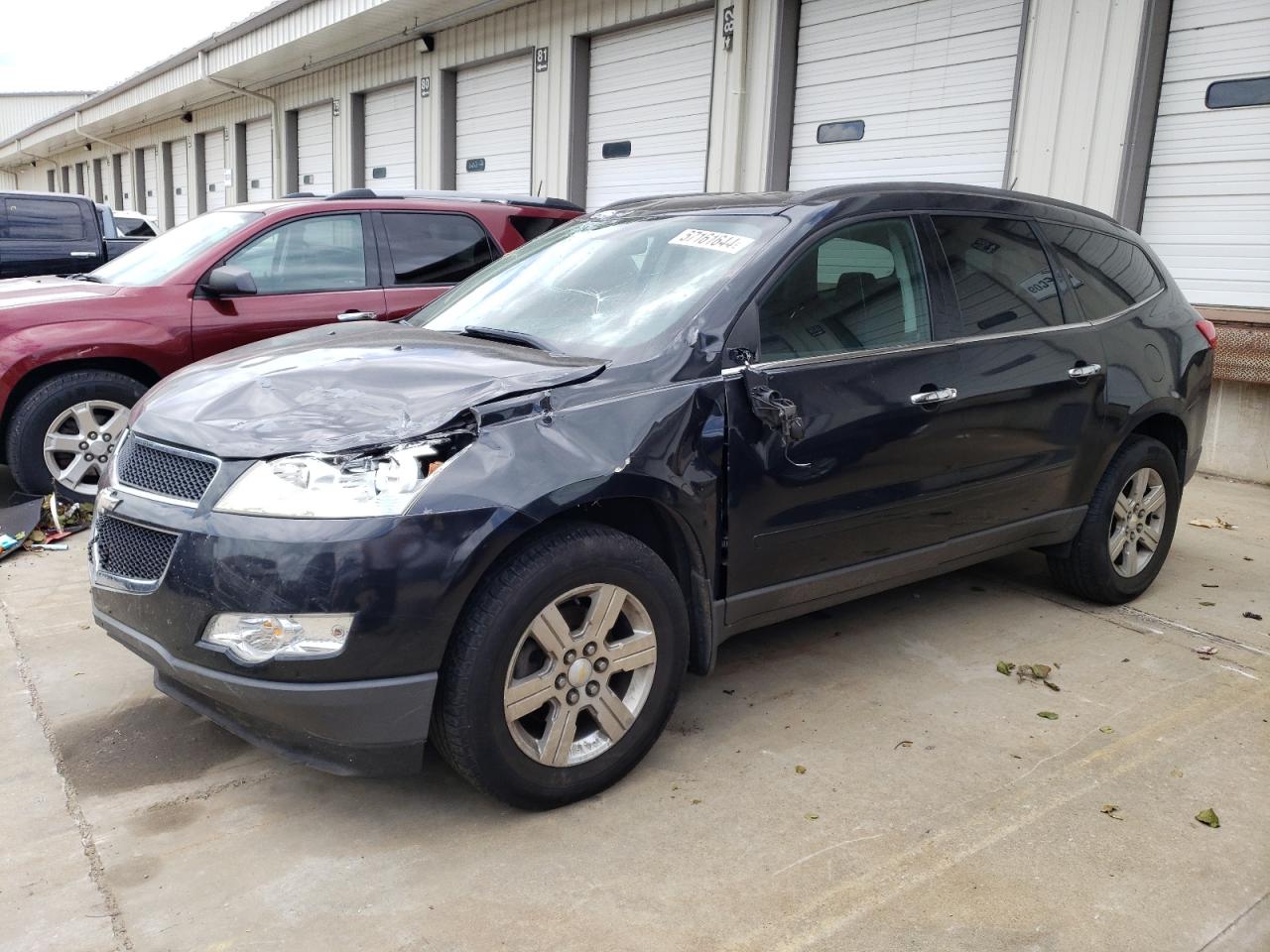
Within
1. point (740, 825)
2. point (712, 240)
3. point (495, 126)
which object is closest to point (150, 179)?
point (495, 126)

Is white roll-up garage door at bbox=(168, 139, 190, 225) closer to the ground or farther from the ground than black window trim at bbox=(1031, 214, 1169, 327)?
farther from the ground

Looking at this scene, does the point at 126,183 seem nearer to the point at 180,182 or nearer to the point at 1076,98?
the point at 180,182

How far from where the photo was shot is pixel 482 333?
3.61m

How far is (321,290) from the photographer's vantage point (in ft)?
21.2

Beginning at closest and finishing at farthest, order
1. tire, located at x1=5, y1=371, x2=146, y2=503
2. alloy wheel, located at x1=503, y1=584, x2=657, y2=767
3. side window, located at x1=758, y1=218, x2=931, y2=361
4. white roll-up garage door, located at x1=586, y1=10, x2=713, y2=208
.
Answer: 1. alloy wheel, located at x1=503, y1=584, x2=657, y2=767
2. side window, located at x1=758, y1=218, x2=931, y2=361
3. tire, located at x1=5, y1=371, x2=146, y2=503
4. white roll-up garage door, located at x1=586, y1=10, x2=713, y2=208

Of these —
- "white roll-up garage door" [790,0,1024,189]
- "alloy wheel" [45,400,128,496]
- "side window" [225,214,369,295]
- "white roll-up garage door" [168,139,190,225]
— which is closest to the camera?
"alloy wheel" [45,400,128,496]

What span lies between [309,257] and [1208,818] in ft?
18.4

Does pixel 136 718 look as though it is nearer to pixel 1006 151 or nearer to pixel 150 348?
pixel 150 348

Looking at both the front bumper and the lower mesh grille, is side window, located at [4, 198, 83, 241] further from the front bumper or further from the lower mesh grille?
the front bumper

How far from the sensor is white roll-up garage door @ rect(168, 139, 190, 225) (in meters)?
24.6

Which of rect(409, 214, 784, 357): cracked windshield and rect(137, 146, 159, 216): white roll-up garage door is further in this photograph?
rect(137, 146, 159, 216): white roll-up garage door

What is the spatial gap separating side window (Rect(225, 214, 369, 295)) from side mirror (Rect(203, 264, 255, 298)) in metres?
0.30

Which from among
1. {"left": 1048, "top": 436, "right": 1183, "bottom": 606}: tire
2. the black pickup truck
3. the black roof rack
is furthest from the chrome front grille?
the black pickup truck

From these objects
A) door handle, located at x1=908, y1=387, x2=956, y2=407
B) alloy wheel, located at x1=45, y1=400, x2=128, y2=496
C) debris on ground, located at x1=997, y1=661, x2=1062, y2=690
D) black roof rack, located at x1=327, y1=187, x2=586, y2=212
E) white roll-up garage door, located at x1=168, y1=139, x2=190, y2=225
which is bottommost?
debris on ground, located at x1=997, y1=661, x2=1062, y2=690
